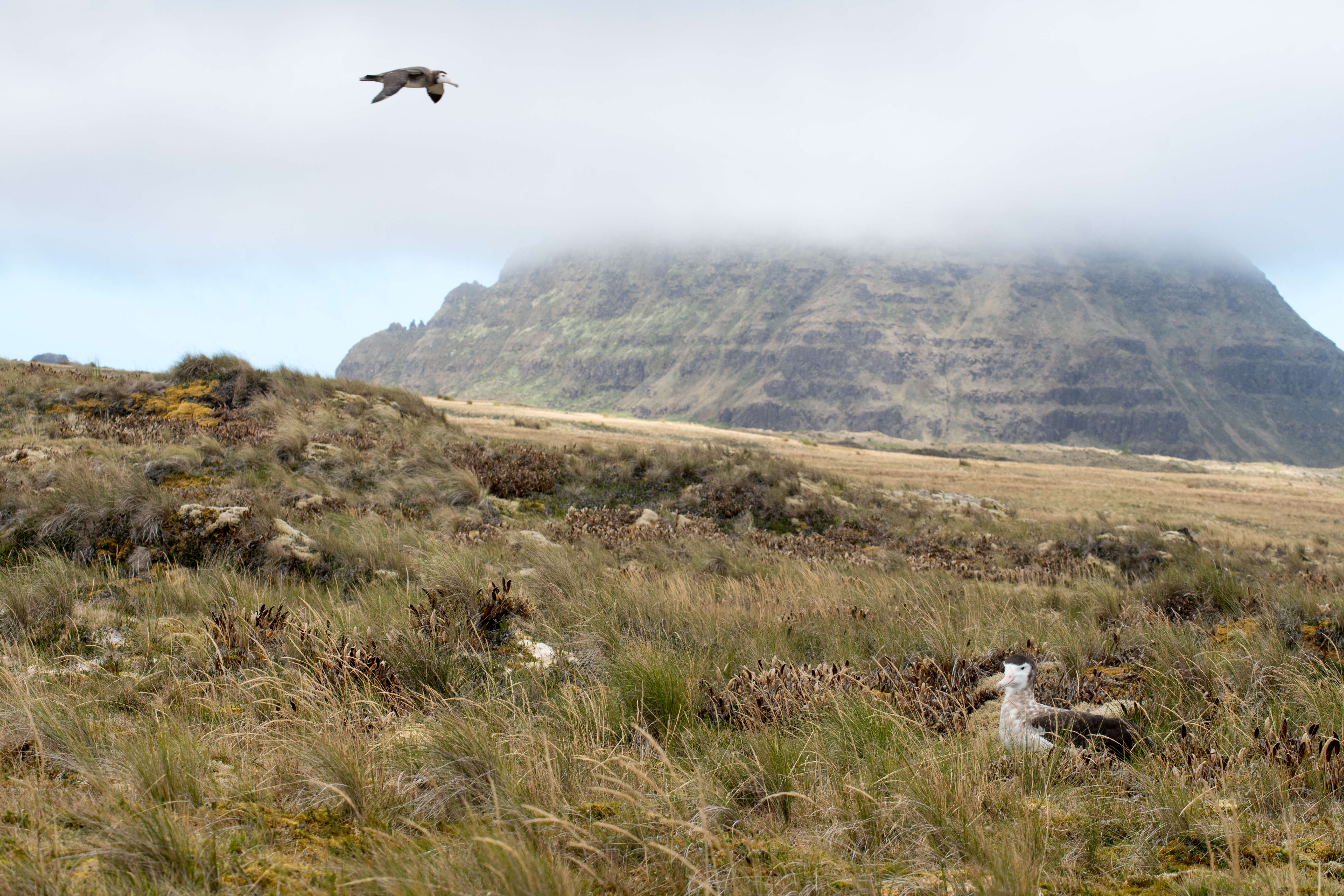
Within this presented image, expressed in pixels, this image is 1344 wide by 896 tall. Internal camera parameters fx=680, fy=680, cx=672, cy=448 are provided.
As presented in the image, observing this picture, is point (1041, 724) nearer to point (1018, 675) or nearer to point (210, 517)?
point (1018, 675)

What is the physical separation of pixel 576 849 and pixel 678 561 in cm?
573

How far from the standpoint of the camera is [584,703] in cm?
341

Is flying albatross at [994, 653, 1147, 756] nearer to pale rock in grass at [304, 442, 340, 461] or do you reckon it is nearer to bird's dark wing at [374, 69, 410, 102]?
bird's dark wing at [374, 69, 410, 102]

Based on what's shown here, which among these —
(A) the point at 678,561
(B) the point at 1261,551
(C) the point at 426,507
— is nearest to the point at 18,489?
(C) the point at 426,507

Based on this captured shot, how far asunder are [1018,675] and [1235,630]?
3175mm

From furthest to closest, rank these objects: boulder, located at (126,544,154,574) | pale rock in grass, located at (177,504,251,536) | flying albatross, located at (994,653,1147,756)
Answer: pale rock in grass, located at (177,504,251,536) < boulder, located at (126,544,154,574) < flying albatross, located at (994,653,1147,756)

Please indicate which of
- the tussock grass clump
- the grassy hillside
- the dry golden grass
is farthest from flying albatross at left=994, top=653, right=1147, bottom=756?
the dry golden grass

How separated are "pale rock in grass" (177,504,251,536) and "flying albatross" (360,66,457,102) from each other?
14.4ft

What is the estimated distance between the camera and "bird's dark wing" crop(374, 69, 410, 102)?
470cm

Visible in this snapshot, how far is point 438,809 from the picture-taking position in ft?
8.31

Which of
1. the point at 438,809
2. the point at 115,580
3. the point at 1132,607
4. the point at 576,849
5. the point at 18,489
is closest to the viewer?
the point at 576,849

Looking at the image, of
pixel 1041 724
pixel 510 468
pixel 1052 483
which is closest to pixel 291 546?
pixel 510 468

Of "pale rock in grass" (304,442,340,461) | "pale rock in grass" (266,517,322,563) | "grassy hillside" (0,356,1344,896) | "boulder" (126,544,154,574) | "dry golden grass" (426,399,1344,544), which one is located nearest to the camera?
"grassy hillside" (0,356,1344,896)

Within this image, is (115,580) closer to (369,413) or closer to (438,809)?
(438,809)
